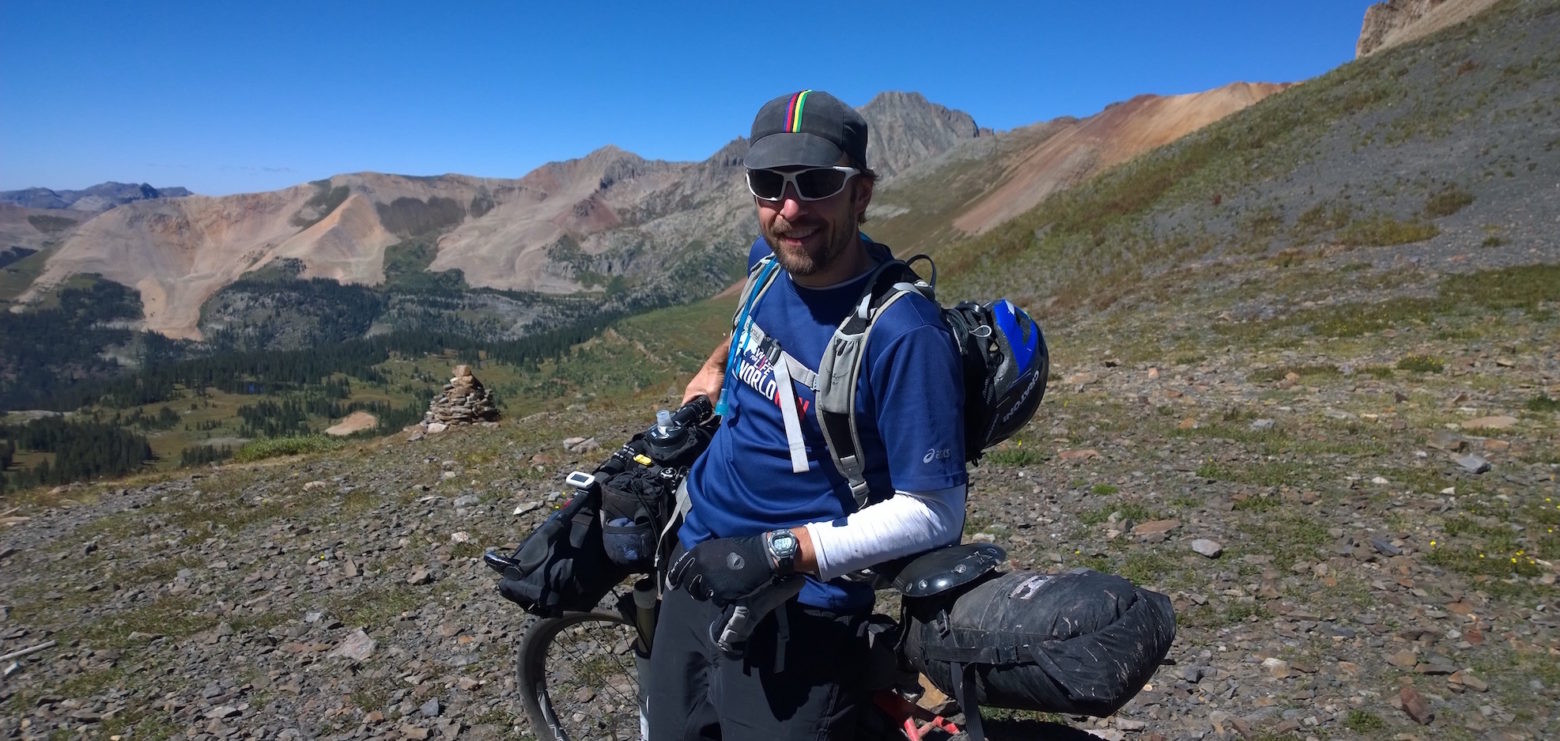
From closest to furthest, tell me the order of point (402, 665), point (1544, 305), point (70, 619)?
point (402, 665), point (70, 619), point (1544, 305)

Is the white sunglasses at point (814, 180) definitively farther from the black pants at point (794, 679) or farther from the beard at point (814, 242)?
the black pants at point (794, 679)

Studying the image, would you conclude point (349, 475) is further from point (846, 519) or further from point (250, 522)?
point (846, 519)

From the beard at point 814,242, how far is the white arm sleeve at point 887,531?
0.94 meters

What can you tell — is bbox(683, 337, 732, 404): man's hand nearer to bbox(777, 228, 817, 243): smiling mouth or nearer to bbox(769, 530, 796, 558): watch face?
bbox(777, 228, 817, 243): smiling mouth

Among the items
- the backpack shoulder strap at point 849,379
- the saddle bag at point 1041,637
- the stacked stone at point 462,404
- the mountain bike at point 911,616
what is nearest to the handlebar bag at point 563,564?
the mountain bike at point 911,616

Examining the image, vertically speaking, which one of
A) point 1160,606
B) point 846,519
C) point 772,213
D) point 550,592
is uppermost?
point 772,213

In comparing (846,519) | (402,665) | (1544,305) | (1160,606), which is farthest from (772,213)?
(1544,305)

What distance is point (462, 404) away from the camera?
1978 centimetres

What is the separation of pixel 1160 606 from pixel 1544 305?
19.3 meters

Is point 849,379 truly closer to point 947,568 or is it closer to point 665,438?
point 947,568

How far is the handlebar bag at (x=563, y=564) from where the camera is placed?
377 centimetres

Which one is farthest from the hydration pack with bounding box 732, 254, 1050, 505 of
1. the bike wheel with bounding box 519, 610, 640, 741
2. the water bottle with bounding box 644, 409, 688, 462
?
the bike wheel with bounding box 519, 610, 640, 741

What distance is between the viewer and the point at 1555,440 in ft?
30.2

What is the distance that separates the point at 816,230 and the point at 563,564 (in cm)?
207
